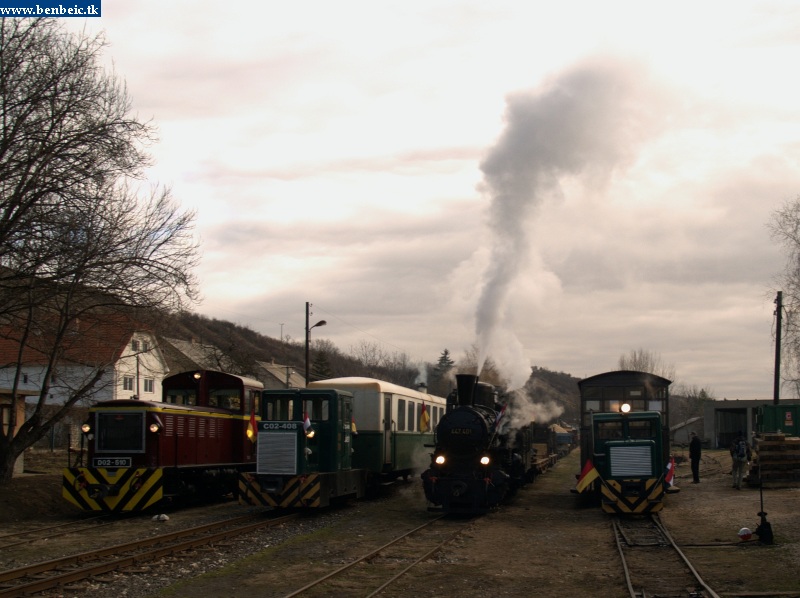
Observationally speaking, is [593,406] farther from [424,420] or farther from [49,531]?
[49,531]

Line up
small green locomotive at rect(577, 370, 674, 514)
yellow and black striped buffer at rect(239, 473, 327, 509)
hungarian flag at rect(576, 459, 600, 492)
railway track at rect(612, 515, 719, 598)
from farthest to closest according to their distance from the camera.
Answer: hungarian flag at rect(576, 459, 600, 492) < small green locomotive at rect(577, 370, 674, 514) < yellow and black striped buffer at rect(239, 473, 327, 509) < railway track at rect(612, 515, 719, 598)

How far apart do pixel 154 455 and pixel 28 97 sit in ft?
26.7

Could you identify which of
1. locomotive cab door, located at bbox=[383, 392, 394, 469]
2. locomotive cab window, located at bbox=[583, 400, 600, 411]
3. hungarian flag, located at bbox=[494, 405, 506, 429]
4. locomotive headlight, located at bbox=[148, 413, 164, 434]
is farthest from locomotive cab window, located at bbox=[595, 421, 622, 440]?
locomotive headlight, located at bbox=[148, 413, 164, 434]

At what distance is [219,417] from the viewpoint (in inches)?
837

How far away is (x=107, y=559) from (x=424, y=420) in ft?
50.6

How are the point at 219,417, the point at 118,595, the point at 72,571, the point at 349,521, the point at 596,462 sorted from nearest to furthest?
the point at 118,595 → the point at 72,571 → the point at 349,521 → the point at 596,462 → the point at 219,417

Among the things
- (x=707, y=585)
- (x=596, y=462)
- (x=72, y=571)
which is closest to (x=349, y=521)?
(x=596, y=462)

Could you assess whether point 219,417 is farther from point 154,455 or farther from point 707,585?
point 707,585

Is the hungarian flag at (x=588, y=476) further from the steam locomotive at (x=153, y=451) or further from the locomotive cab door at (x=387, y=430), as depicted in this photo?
the steam locomotive at (x=153, y=451)

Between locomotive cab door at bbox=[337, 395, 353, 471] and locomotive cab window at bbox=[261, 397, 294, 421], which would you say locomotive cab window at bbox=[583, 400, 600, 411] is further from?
locomotive cab window at bbox=[261, 397, 294, 421]

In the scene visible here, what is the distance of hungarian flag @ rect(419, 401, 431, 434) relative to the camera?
1053 inches

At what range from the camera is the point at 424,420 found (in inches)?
1064

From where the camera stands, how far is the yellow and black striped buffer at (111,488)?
17984mm

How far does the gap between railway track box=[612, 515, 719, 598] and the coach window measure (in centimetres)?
787
